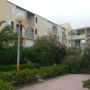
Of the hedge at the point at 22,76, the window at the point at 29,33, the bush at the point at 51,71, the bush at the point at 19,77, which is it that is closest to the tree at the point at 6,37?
the bush at the point at 51,71

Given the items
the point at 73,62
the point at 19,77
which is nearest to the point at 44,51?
the point at 73,62

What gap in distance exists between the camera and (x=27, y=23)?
24.4m

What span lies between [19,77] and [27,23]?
1857 cm

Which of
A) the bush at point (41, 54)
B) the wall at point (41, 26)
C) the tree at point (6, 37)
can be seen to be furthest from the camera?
the wall at point (41, 26)

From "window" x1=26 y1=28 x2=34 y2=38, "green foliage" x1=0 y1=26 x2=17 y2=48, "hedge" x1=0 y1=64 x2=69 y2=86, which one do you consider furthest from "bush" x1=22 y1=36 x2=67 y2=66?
"window" x1=26 y1=28 x2=34 y2=38

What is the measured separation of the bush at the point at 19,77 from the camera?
6744mm

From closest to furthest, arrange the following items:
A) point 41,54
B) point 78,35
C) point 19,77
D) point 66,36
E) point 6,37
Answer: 1. point 19,77
2. point 6,37
3. point 41,54
4. point 78,35
5. point 66,36

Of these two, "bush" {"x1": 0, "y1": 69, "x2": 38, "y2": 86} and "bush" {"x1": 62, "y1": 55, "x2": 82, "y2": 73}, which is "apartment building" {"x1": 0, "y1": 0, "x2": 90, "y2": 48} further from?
"bush" {"x1": 0, "y1": 69, "x2": 38, "y2": 86}

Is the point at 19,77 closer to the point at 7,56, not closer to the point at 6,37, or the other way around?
the point at 7,56

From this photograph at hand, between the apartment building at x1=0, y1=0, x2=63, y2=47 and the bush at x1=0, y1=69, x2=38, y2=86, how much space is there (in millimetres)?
13682

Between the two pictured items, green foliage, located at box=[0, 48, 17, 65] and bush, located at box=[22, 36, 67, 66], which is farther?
bush, located at box=[22, 36, 67, 66]

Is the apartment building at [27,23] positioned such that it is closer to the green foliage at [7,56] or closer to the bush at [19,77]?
the green foliage at [7,56]

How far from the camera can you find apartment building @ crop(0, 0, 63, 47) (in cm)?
1949

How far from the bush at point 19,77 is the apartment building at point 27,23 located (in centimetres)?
1368
